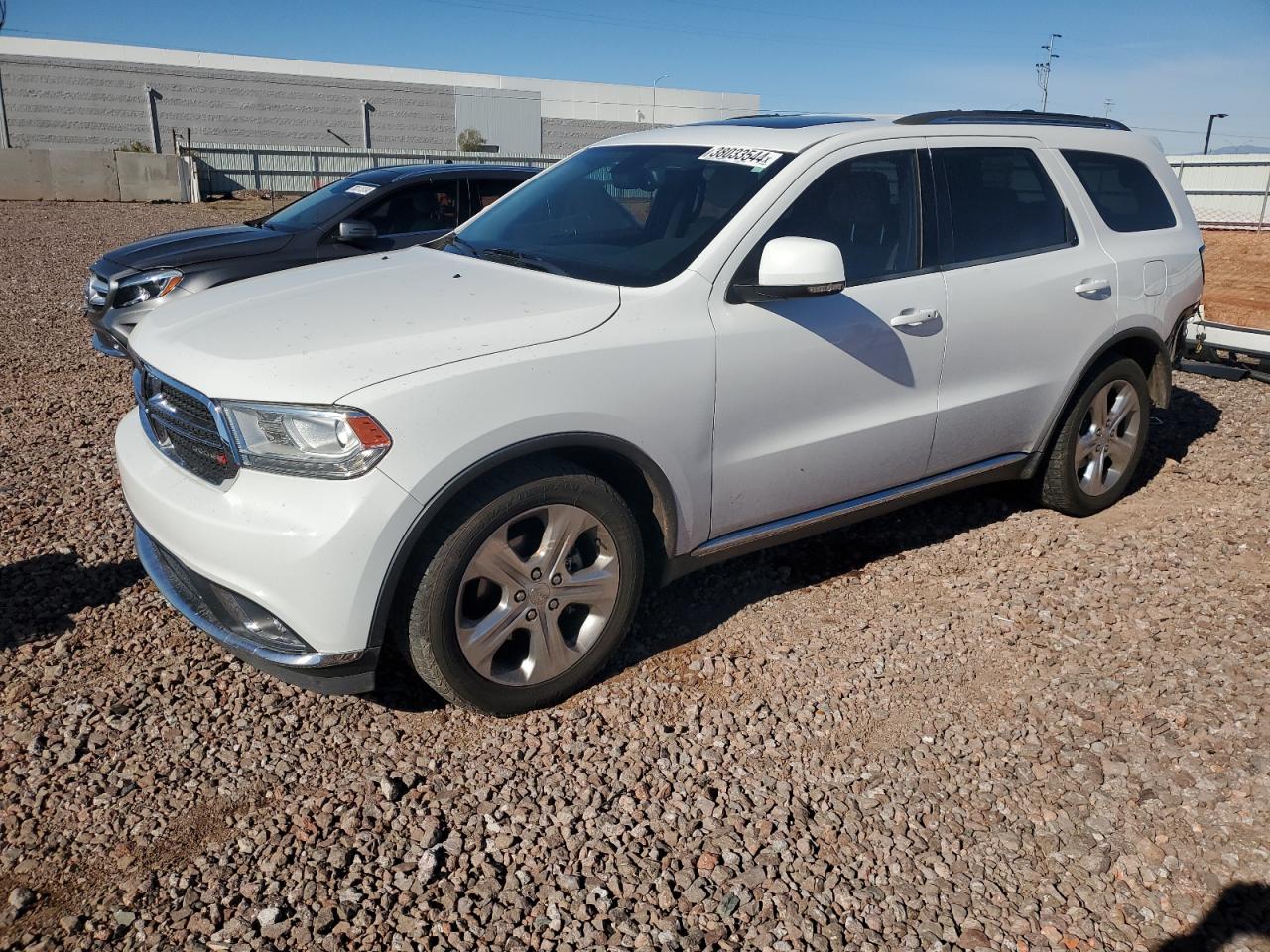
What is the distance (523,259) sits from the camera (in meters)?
3.95

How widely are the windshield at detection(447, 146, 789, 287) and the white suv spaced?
0.02 meters

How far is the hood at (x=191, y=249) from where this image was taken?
7598 mm

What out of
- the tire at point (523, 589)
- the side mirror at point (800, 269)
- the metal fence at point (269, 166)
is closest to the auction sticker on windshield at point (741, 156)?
the side mirror at point (800, 269)

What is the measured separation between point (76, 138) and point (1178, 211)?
172ft

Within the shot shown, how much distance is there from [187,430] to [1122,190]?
4.50 metres

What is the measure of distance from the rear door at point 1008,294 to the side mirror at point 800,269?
0.93m

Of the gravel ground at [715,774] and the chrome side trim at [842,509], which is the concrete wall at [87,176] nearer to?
the gravel ground at [715,774]

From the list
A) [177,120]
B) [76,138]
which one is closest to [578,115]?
[177,120]

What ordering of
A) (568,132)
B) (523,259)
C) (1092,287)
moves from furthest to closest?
(568,132) < (1092,287) < (523,259)

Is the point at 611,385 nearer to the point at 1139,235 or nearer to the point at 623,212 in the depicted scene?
the point at 623,212

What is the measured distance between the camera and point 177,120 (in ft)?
163

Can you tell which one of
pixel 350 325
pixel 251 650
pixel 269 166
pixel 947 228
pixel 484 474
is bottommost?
pixel 269 166

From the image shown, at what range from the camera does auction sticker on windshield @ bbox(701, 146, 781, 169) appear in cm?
388

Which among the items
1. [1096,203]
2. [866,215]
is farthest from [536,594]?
[1096,203]
